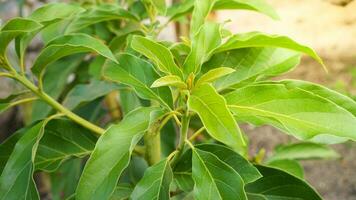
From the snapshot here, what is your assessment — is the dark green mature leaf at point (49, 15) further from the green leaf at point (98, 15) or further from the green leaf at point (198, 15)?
the green leaf at point (198, 15)

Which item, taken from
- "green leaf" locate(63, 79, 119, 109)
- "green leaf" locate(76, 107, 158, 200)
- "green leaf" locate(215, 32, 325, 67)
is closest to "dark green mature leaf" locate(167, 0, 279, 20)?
"green leaf" locate(215, 32, 325, 67)

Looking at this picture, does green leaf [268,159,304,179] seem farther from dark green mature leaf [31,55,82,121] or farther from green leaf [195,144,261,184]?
dark green mature leaf [31,55,82,121]

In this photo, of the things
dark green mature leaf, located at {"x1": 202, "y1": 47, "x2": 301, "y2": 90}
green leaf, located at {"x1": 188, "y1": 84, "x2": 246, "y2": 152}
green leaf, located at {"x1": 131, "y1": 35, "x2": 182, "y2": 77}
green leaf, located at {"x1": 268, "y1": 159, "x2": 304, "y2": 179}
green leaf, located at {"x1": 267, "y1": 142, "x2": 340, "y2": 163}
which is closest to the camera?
green leaf, located at {"x1": 188, "y1": 84, "x2": 246, "y2": 152}

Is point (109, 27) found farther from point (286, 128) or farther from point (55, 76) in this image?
point (286, 128)

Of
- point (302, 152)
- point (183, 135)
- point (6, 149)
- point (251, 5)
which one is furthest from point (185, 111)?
point (302, 152)

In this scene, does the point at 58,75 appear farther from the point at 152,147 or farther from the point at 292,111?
the point at 292,111

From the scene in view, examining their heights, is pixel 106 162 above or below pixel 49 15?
below

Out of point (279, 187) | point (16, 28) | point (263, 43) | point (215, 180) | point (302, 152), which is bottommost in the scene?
point (302, 152)
